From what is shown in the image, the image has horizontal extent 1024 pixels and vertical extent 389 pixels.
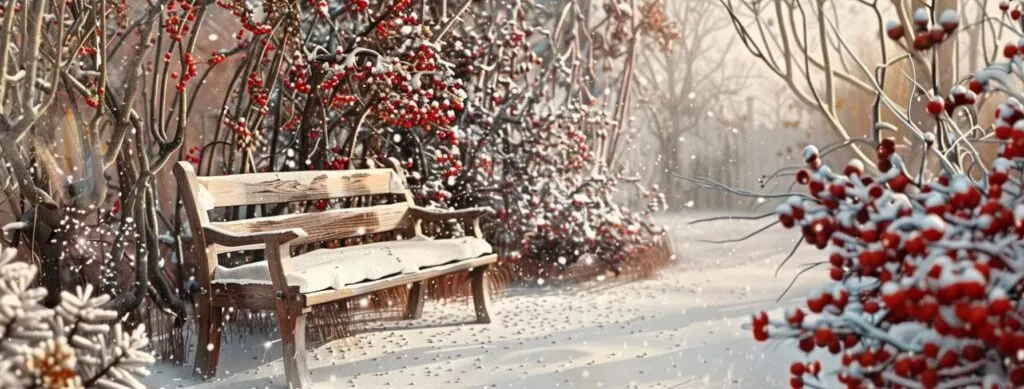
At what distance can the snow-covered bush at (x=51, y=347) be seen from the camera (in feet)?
4.76

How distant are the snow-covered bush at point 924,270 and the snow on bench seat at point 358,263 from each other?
266cm

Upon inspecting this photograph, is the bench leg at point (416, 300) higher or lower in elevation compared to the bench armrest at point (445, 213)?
lower

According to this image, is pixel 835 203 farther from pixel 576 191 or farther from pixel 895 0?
pixel 576 191

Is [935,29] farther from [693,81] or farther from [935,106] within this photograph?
[693,81]

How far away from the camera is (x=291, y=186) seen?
16.1ft

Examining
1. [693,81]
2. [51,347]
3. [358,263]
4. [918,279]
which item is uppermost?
[693,81]

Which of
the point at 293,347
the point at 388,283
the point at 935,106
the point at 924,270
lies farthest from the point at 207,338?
the point at 924,270

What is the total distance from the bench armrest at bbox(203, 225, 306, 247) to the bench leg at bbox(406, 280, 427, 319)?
5.53 feet

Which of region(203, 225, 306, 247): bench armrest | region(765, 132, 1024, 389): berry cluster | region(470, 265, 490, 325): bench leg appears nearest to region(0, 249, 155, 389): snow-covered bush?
region(765, 132, 1024, 389): berry cluster

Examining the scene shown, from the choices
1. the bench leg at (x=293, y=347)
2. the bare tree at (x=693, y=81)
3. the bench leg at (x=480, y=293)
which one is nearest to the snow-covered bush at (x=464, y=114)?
the bench leg at (x=480, y=293)

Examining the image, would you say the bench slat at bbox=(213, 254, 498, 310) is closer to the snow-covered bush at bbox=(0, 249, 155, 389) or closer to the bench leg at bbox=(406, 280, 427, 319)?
the bench leg at bbox=(406, 280, 427, 319)

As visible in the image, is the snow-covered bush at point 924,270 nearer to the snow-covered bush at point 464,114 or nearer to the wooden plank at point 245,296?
the wooden plank at point 245,296

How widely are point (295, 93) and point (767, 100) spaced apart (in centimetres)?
1119

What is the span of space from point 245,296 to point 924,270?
3.26 m
